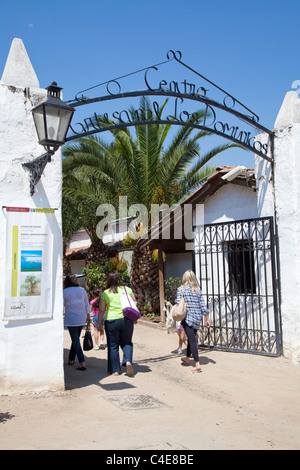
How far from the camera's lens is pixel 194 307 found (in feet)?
25.4

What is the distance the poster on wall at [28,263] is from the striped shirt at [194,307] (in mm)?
2570

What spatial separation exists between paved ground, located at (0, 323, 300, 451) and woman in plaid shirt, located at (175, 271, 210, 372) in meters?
0.35

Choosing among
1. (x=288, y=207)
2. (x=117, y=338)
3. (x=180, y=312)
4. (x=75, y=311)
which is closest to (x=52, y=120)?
(x=75, y=311)

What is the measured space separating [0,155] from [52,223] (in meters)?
1.09

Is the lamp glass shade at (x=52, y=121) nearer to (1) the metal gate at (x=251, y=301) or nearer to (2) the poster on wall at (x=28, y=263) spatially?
(2) the poster on wall at (x=28, y=263)

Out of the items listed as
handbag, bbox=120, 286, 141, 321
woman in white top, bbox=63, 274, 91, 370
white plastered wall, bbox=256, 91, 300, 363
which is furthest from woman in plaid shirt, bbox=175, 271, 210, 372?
woman in white top, bbox=63, 274, 91, 370

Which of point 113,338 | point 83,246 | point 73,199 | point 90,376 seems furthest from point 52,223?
point 83,246

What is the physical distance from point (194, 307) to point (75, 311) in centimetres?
196

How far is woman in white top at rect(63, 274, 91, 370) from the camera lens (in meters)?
7.40

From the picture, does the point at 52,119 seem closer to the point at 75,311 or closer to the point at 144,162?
the point at 75,311

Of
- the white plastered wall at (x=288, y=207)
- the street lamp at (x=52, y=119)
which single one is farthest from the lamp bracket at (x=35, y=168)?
the white plastered wall at (x=288, y=207)

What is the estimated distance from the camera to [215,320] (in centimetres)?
983

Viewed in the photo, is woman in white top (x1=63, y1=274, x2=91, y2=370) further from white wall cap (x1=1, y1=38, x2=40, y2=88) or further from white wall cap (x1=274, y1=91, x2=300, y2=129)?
white wall cap (x1=274, y1=91, x2=300, y2=129)
